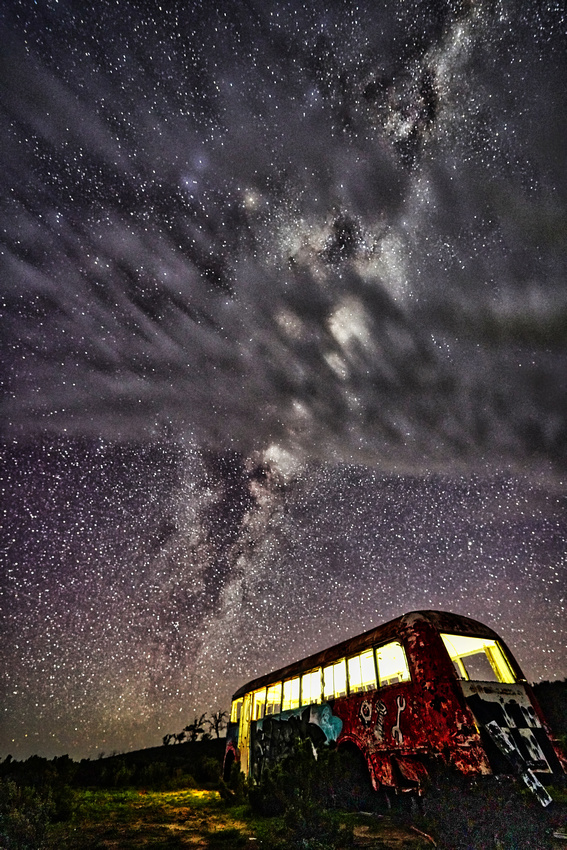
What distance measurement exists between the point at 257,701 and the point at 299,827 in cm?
755

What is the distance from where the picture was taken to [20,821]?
21.9ft

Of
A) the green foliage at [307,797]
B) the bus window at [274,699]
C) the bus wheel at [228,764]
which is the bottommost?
the green foliage at [307,797]

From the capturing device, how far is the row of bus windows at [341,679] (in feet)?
33.0

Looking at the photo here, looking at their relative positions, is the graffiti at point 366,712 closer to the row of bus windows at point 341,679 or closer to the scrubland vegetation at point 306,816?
the row of bus windows at point 341,679

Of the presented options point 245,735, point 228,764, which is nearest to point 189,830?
point 245,735

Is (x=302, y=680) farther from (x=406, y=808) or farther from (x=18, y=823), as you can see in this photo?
(x=18, y=823)

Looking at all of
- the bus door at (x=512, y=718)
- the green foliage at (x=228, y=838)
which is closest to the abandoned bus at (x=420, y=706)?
the bus door at (x=512, y=718)

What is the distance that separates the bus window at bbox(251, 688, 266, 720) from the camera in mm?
13953

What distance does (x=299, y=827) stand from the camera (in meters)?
7.51

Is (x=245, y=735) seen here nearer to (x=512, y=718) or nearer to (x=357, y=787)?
(x=357, y=787)

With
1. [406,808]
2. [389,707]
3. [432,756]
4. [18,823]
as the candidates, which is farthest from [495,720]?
[18,823]

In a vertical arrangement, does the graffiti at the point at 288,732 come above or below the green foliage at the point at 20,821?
above

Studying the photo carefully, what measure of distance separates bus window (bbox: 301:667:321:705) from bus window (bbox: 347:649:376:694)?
4.97ft

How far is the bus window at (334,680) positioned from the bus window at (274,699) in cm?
272
